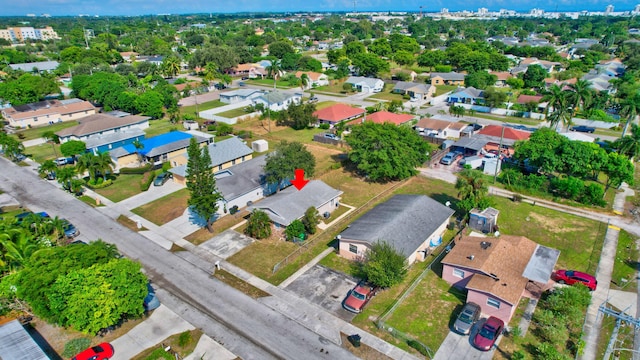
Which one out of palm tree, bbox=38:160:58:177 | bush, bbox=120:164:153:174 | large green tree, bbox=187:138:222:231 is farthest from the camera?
bush, bbox=120:164:153:174

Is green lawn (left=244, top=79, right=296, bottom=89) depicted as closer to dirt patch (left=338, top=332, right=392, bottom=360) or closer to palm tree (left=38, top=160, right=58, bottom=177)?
palm tree (left=38, top=160, right=58, bottom=177)

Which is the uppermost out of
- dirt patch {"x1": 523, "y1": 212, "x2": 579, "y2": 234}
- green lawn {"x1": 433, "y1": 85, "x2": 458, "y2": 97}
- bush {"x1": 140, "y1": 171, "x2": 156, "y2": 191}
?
green lawn {"x1": 433, "y1": 85, "x2": 458, "y2": 97}

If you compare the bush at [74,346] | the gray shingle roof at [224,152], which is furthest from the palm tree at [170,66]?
the bush at [74,346]

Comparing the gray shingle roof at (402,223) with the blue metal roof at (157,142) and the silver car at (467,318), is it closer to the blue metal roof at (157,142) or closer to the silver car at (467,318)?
the silver car at (467,318)

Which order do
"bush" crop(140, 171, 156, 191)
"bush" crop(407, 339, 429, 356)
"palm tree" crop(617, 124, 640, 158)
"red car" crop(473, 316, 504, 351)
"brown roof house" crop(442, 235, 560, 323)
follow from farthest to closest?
1. "bush" crop(140, 171, 156, 191)
2. "palm tree" crop(617, 124, 640, 158)
3. "brown roof house" crop(442, 235, 560, 323)
4. "bush" crop(407, 339, 429, 356)
5. "red car" crop(473, 316, 504, 351)

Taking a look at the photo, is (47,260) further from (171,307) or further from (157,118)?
(157,118)

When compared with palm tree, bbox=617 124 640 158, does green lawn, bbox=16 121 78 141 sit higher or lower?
lower

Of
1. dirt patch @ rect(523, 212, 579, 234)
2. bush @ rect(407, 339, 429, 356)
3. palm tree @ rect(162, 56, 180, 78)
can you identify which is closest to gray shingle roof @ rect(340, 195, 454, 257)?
bush @ rect(407, 339, 429, 356)
